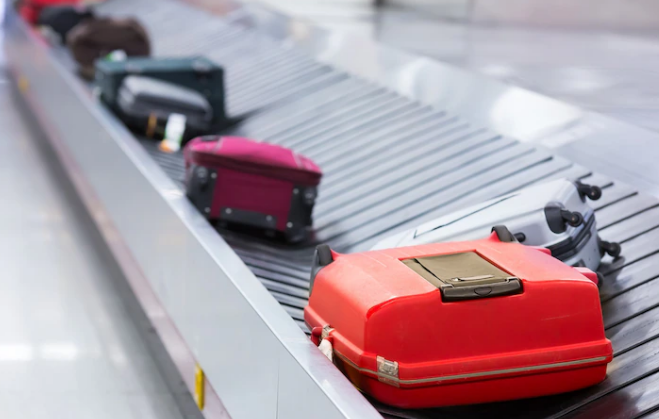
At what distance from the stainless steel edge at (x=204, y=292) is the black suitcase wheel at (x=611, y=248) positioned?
3.58 ft

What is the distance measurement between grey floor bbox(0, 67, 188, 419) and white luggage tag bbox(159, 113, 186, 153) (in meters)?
0.73

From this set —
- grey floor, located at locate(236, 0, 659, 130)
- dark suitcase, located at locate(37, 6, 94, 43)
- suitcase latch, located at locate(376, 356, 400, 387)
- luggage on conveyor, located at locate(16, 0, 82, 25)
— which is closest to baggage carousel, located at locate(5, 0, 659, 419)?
suitcase latch, located at locate(376, 356, 400, 387)

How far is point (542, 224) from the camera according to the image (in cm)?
242

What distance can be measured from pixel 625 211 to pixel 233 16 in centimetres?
554

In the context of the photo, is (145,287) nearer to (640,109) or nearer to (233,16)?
(640,109)

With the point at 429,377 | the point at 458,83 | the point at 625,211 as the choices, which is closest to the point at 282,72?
the point at 458,83

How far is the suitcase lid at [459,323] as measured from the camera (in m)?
1.78

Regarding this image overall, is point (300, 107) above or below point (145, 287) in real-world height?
above

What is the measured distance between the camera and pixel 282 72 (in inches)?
224

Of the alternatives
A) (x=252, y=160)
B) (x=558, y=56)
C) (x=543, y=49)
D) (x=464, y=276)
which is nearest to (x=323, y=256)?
(x=464, y=276)

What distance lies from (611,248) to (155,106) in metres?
2.91

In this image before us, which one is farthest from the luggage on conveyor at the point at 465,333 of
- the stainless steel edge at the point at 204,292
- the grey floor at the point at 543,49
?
the grey floor at the point at 543,49

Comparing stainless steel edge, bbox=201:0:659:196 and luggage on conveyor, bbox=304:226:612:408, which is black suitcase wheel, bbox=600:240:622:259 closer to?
stainless steel edge, bbox=201:0:659:196

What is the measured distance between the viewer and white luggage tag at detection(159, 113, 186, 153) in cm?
461
